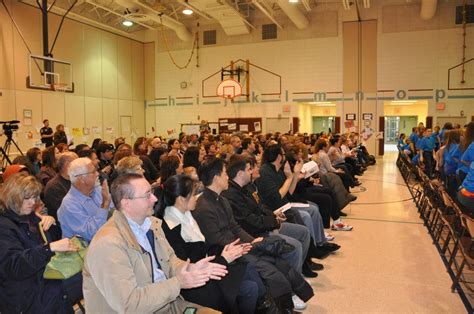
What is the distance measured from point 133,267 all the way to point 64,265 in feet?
2.05

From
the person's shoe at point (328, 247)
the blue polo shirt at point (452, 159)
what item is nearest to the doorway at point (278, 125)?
the blue polo shirt at point (452, 159)

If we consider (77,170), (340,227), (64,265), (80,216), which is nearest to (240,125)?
(340,227)

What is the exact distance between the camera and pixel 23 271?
213 centimetres

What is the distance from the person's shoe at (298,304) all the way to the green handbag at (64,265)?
1.74 metres

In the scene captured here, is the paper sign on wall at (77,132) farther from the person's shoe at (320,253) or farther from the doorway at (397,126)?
the doorway at (397,126)

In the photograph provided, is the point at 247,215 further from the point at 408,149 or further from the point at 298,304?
the point at 408,149

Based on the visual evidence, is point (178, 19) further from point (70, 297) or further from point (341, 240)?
point (70, 297)

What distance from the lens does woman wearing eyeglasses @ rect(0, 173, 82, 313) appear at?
2.13m

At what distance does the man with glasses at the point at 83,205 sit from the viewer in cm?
280

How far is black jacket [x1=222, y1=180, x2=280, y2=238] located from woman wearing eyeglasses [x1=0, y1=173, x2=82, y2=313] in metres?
1.53

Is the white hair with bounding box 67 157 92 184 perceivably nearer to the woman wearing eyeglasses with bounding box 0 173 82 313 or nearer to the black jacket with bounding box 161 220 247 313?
the woman wearing eyeglasses with bounding box 0 173 82 313

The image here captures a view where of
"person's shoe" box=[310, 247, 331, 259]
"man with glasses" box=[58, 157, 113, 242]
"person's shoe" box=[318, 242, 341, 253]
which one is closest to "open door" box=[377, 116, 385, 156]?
"person's shoe" box=[318, 242, 341, 253]

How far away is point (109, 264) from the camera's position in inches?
69.0

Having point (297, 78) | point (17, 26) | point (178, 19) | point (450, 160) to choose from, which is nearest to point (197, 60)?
point (178, 19)
